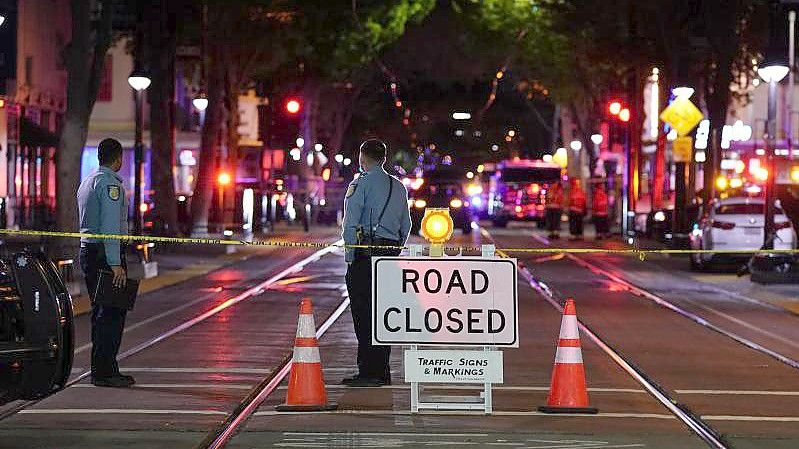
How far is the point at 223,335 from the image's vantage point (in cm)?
1888

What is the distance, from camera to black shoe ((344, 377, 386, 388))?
A: 1393 cm

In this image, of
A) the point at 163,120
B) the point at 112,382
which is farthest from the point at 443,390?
the point at 163,120

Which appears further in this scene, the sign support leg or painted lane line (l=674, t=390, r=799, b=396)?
painted lane line (l=674, t=390, r=799, b=396)

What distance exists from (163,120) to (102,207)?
2776 centimetres

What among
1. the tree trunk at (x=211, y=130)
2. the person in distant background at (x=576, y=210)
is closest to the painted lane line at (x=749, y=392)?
the tree trunk at (x=211, y=130)

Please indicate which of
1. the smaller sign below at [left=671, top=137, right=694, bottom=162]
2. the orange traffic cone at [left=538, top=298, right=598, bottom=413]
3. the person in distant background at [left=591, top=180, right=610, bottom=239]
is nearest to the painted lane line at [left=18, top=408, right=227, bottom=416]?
the orange traffic cone at [left=538, top=298, right=598, bottom=413]

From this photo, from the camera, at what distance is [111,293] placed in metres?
13.6

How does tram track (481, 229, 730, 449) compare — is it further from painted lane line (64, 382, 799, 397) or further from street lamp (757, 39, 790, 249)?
street lamp (757, 39, 790, 249)

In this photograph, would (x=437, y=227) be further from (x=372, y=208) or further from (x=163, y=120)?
(x=163, y=120)

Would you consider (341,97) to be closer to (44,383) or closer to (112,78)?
(112,78)

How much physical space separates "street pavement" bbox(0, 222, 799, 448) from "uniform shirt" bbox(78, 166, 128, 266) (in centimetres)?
131

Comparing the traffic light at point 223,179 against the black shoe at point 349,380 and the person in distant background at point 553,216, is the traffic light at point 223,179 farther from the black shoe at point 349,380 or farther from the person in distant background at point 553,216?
the black shoe at point 349,380

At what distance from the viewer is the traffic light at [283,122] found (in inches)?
2117

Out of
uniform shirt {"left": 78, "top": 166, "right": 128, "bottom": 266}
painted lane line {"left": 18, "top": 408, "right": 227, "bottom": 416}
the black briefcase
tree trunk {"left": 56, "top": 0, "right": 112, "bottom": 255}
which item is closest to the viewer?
painted lane line {"left": 18, "top": 408, "right": 227, "bottom": 416}
